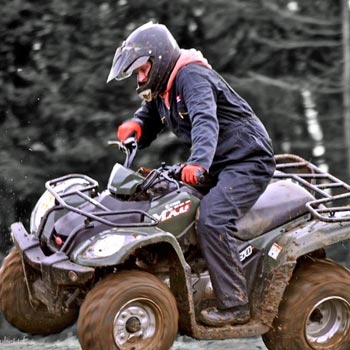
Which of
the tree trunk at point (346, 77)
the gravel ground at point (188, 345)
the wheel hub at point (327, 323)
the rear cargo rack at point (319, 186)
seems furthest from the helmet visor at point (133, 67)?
the tree trunk at point (346, 77)

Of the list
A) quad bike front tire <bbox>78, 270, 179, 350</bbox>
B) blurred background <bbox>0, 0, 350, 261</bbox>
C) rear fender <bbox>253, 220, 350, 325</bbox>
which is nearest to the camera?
quad bike front tire <bbox>78, 270, 179, 350</bbox>

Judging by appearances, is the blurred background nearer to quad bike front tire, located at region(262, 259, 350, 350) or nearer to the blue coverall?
the blue coverall

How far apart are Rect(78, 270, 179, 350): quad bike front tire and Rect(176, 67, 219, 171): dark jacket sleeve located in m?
0.86

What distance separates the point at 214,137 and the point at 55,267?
1.34m

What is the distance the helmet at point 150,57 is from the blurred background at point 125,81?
15.8ft

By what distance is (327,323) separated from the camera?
7.21m

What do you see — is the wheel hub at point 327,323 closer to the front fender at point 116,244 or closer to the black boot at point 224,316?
the black boot at point 224,316

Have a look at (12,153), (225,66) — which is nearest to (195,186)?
(12,153)

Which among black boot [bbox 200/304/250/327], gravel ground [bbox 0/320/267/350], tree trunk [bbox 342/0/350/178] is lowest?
tree trunk [bbox 342/0/350/178]

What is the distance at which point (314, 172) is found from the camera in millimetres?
7754

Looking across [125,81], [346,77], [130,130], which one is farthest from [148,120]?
[346,77]

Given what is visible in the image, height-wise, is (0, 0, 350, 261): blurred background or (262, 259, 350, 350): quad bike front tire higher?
(262, 259, 350, 350): quad bike front tire

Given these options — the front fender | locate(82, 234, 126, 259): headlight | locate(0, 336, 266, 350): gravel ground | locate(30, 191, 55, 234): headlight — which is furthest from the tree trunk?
locate(82, 234, 126, 259): headlight

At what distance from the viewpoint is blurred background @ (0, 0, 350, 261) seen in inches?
461
